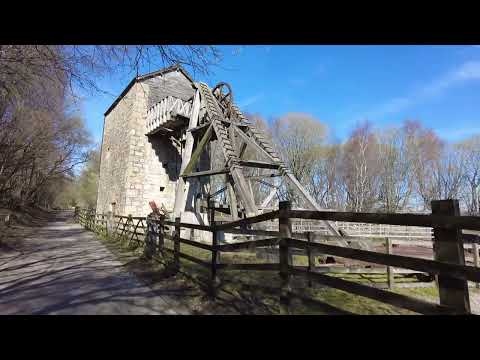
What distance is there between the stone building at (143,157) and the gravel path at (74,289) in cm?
684

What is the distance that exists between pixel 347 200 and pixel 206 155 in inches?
893

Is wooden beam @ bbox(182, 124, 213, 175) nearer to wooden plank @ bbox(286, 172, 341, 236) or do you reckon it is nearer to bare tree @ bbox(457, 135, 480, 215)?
wooden plank @ bbox(286, 172, 341, 236)

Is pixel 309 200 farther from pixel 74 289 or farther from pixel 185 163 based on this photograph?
pixel 74 289

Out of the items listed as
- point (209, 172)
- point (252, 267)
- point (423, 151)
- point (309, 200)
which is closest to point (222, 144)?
point (209, 172)

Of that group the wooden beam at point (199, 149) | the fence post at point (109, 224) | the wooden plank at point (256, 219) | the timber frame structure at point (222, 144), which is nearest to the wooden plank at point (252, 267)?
the wooden plank at point (256, 219)

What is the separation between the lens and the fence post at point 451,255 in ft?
5.22

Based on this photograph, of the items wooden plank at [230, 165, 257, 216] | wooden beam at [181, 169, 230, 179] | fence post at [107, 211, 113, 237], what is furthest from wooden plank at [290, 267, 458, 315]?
fence post at [107, 211, 113, 237]

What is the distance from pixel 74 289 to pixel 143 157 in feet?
34.7

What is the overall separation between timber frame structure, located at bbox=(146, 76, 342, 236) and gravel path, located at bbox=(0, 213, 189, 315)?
308 centimetres
